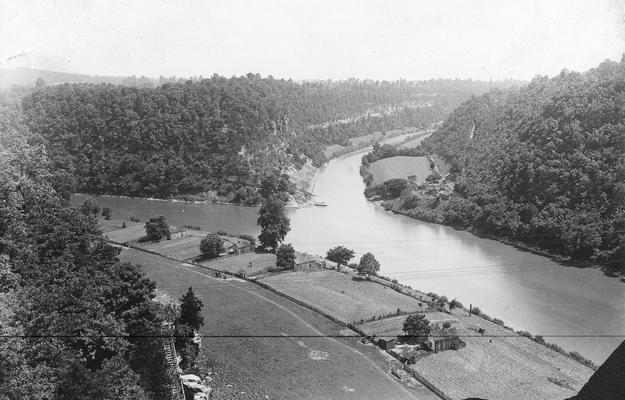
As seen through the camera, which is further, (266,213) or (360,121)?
(360,121)

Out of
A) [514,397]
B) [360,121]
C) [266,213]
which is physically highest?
[360,121]

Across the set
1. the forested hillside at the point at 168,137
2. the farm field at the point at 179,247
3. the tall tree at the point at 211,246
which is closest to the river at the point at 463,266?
the forested hillside at the point at 168,137

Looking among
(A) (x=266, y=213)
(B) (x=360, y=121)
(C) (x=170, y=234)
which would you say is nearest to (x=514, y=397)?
(A) (x=266, y=213)

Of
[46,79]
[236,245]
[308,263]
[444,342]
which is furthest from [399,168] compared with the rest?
[46,79]

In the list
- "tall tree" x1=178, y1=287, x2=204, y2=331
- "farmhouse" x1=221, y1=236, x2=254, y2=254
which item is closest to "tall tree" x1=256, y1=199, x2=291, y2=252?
"farmhouse" x1=221, y1=236, x2=254, y2=254

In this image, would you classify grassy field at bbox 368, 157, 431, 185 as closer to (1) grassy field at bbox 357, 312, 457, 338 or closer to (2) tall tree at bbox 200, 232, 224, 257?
(2) tall tree at bbox 200, 232, 224, 257

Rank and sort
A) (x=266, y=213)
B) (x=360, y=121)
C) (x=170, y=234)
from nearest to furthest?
1. (x=266, y=213)
2. (x=170, y=234)
3. (x=360, y=121)

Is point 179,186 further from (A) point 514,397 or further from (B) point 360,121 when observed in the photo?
(B) point 360,121
